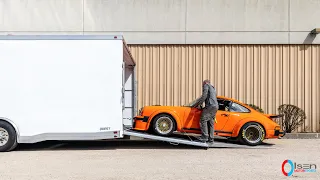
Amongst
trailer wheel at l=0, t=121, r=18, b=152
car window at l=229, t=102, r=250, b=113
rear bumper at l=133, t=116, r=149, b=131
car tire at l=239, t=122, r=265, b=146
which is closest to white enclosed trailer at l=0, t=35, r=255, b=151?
trailer wheel at l=0, t=121, r=18, b=152

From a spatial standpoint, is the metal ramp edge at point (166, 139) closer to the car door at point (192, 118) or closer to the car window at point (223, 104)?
the car door at point (192, 118)

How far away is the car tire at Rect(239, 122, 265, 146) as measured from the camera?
1084cm

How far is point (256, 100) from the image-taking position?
1519 centimetres

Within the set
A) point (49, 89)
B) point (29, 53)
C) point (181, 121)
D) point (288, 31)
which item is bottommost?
point (181, 121)

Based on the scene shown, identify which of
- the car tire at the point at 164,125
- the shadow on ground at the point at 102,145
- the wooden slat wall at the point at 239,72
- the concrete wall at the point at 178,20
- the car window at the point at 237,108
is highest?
the concrete wall at the point at 178,20

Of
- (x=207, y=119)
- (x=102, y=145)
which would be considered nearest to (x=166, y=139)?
(x=207, y=119)

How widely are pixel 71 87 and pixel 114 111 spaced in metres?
1.17

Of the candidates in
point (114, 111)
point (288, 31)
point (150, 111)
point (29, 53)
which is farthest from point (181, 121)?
point (288, 31)

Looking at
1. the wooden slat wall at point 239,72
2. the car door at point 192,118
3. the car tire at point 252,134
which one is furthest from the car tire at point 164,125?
the wooden slat wall at point 239,72

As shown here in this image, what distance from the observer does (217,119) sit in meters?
10.9

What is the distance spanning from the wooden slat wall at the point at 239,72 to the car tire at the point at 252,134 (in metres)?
4.38

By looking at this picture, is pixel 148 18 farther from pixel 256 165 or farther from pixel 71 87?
pixel 256 165

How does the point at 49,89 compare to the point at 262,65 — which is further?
the point at 262,65

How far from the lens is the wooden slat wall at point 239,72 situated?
1519 centimetres
